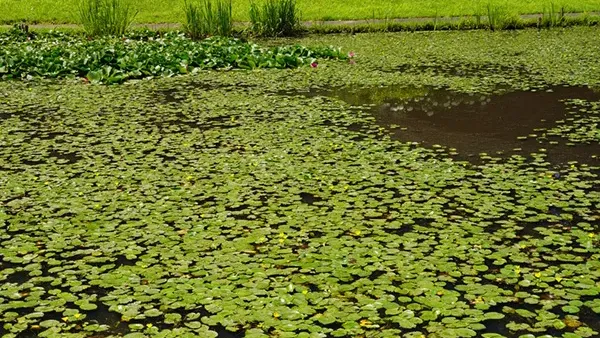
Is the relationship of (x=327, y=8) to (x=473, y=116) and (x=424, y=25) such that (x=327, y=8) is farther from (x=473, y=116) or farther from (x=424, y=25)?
(x=473, y=116)

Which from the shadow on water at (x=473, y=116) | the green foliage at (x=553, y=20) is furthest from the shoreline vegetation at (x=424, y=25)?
the shadow on water at (x=473, y=116)

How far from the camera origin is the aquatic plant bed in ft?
13.3

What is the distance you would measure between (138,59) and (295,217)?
795 centimetres

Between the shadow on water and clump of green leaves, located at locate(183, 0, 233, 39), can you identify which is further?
clump of green leaves, located at locate(183, 0, 233, 39)

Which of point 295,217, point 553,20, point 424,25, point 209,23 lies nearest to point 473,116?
point 295,217

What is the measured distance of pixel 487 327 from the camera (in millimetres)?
3871

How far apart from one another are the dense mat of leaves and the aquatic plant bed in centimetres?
187

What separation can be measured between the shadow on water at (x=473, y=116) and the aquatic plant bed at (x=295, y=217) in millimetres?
51

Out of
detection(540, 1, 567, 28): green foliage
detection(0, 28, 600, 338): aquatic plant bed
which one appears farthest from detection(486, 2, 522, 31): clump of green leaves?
detection(0, 28, 600, 338): aquatic plant bed

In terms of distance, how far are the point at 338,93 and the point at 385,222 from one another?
5.41 metres

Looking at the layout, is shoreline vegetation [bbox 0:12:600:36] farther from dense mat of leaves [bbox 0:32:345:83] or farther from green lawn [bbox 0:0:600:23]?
dense mat of leaves [bbox 0:32:345:83]

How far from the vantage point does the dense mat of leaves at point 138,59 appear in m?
12.2

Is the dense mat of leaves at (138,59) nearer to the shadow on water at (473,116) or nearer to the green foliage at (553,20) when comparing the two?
the shadow on water at (473,116)

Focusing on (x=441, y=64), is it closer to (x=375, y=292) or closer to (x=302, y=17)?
(x=302, y=17)
